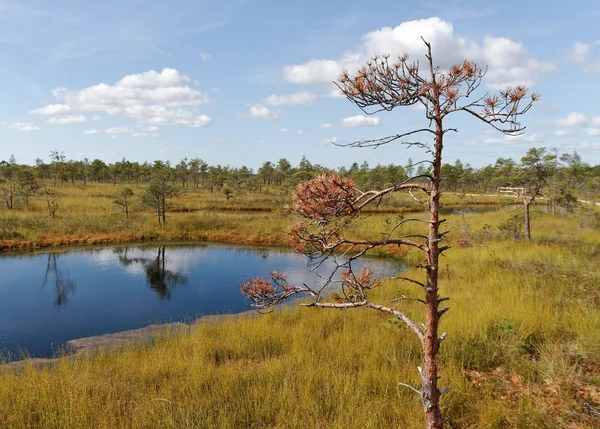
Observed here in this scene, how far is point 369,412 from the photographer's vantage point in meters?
4.60

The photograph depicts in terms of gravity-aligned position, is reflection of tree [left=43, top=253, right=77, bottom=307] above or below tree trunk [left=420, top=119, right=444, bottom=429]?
below

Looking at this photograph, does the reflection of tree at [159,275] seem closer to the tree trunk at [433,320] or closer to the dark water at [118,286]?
the dark water at [118,286]

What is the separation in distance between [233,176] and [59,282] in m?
53.4

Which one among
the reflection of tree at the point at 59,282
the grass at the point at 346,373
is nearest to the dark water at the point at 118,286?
the reflection of tree at the point at 59,282

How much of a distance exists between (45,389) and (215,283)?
12544 mm

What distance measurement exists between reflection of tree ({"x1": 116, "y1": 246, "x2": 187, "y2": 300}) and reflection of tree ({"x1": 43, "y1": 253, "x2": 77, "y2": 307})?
330 cm

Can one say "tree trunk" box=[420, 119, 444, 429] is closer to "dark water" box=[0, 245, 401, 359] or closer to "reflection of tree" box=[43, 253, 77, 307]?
"dark water" box=[0, 245, 401, 359]

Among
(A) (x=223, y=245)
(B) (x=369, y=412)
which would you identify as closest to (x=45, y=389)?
(B) (x=369, y=412)

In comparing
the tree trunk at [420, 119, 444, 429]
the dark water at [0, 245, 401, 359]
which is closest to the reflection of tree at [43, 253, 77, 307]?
the dark water at [0, 245, 401, 359]

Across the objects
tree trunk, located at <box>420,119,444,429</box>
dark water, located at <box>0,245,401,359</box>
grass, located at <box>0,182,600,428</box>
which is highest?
tree trunk, located at <box>420,119,444,429</box>

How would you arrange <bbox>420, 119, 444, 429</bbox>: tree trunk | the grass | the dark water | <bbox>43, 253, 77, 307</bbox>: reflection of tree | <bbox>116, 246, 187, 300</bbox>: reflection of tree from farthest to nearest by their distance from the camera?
<bbox>116, 246, 187, 300</bbox>: reflection of tree, <bbox>43, 253, 77, 307</bbox>: reflection of tree, the dark water, the grass, <bbox>420, 119, 444, 429</bbox>: tree trunk

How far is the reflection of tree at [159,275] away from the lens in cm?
1691

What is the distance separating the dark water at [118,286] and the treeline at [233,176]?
7.59 meters

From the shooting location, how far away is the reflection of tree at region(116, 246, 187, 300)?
55.5ft
